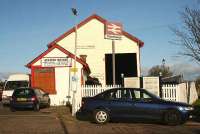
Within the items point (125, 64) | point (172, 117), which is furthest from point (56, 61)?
point (125, 64)

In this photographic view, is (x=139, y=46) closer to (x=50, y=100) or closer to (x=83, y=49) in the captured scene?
(x=83, y=49)

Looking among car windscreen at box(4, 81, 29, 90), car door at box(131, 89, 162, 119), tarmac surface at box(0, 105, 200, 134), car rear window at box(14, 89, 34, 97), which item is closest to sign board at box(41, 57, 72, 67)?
car windscreen at box(4, 81, 29, 90)

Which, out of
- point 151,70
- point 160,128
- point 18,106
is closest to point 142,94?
point 160,128

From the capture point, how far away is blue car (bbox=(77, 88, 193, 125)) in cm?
1789

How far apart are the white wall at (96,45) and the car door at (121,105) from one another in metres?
26.2

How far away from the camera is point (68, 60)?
102 feet

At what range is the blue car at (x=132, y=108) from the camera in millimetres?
17891

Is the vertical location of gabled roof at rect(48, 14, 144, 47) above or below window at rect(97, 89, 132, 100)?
above

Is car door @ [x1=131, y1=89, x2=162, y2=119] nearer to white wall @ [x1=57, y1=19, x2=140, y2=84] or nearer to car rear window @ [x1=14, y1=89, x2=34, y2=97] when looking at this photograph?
car rear window @ [x1=14, y1=89, x2=34, y2=97]

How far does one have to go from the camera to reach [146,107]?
1800 cm

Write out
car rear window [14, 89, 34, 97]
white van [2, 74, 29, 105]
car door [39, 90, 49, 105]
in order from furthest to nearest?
1. white van [2, 74, 29, 105]
2. car door [39, 90, 49, 105]
3. car rear window [14, 89, 34, 97]

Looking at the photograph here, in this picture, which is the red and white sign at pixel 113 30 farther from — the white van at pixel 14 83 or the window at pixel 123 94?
the white van at pixel 14 83

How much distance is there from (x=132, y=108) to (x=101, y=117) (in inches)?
53.6

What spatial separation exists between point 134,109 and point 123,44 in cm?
2728
